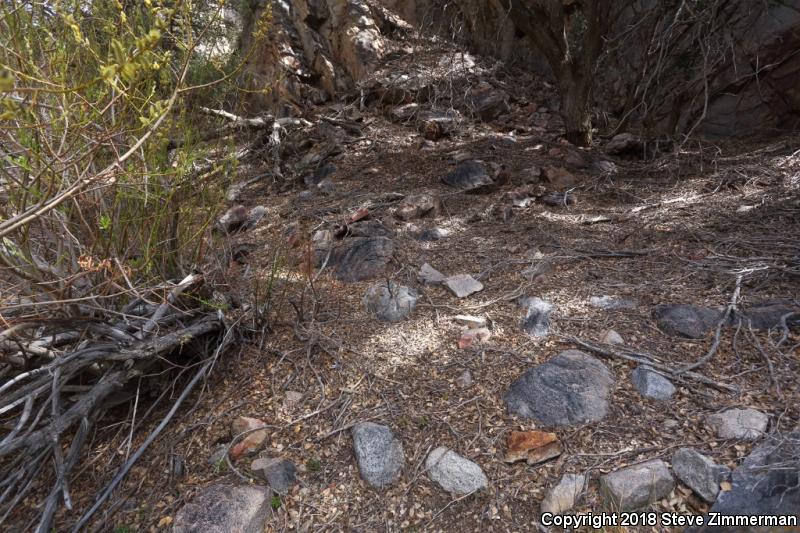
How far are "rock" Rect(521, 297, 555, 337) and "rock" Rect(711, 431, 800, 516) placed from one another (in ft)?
3.00

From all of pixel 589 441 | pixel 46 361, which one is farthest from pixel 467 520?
pixel 46 361

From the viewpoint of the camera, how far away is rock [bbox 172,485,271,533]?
151 centimetres

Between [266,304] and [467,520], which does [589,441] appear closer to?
[467,520]

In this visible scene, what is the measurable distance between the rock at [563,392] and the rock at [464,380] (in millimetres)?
177

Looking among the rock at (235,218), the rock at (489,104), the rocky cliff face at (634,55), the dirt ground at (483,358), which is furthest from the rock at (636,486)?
the rock at (489,104)

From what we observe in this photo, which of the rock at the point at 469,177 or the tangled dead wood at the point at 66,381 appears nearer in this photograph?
the tangled dead wood at the point at 66,381

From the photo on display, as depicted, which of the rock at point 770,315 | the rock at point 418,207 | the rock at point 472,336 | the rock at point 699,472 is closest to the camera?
the rock at point 699,472

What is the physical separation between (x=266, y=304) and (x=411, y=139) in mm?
3290

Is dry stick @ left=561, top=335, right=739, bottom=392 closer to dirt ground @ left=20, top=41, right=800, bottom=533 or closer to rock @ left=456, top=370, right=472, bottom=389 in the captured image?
dirt ground @ left=20, top=41, right=800, bottom=533

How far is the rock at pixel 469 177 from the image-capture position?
4004 millimetres

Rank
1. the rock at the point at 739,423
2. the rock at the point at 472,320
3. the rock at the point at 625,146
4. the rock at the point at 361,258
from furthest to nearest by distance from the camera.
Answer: the rock at the point at 625,146 < the rock at the point at 361,258 < the rock at the point at 472,320 < the rock at the point at 739,423

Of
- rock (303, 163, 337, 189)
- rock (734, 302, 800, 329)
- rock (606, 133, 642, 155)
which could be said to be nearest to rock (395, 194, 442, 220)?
rock (303, 163, 337, 189)

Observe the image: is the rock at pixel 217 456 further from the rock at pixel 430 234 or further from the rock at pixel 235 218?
the rock at pixel 235 218

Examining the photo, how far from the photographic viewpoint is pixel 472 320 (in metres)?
2.38
